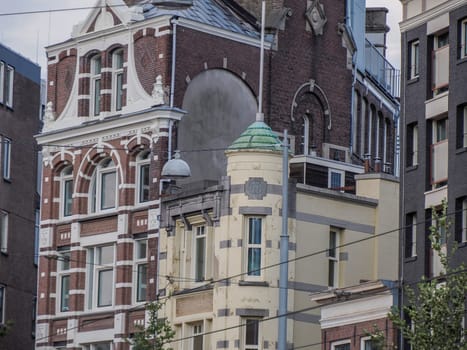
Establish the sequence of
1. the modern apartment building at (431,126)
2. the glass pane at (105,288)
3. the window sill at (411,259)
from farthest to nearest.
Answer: the glass pane at (105,288) → the window sill at (411,259) → the modern apartment building at (431,126)

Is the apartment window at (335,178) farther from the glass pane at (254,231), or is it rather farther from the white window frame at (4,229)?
the white window frame at (4,229)

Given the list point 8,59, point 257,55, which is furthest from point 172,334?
point 8,59

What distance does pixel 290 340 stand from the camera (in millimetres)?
69938

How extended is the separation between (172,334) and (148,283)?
6.78 m

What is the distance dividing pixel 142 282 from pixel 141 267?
1.82 ft

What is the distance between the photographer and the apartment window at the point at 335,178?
3049 inches

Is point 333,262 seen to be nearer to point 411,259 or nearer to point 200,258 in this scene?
point 200,258

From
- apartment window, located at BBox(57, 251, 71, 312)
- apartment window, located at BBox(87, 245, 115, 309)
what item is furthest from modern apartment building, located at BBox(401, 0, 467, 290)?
apartment window, located at BBox(57, 251, 71, 312)

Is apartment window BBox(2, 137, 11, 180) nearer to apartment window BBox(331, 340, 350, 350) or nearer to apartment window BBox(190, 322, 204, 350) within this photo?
apartment window BBox(190, 322, 204, 350)

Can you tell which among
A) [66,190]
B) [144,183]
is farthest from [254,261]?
[66,190]

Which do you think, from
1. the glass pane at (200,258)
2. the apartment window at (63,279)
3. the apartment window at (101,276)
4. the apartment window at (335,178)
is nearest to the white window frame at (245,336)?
the glass pane at (200,258)

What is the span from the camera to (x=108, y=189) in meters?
77.6

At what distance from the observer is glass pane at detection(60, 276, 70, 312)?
3095 inches

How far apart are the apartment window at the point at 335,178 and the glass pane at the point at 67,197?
393 inches
